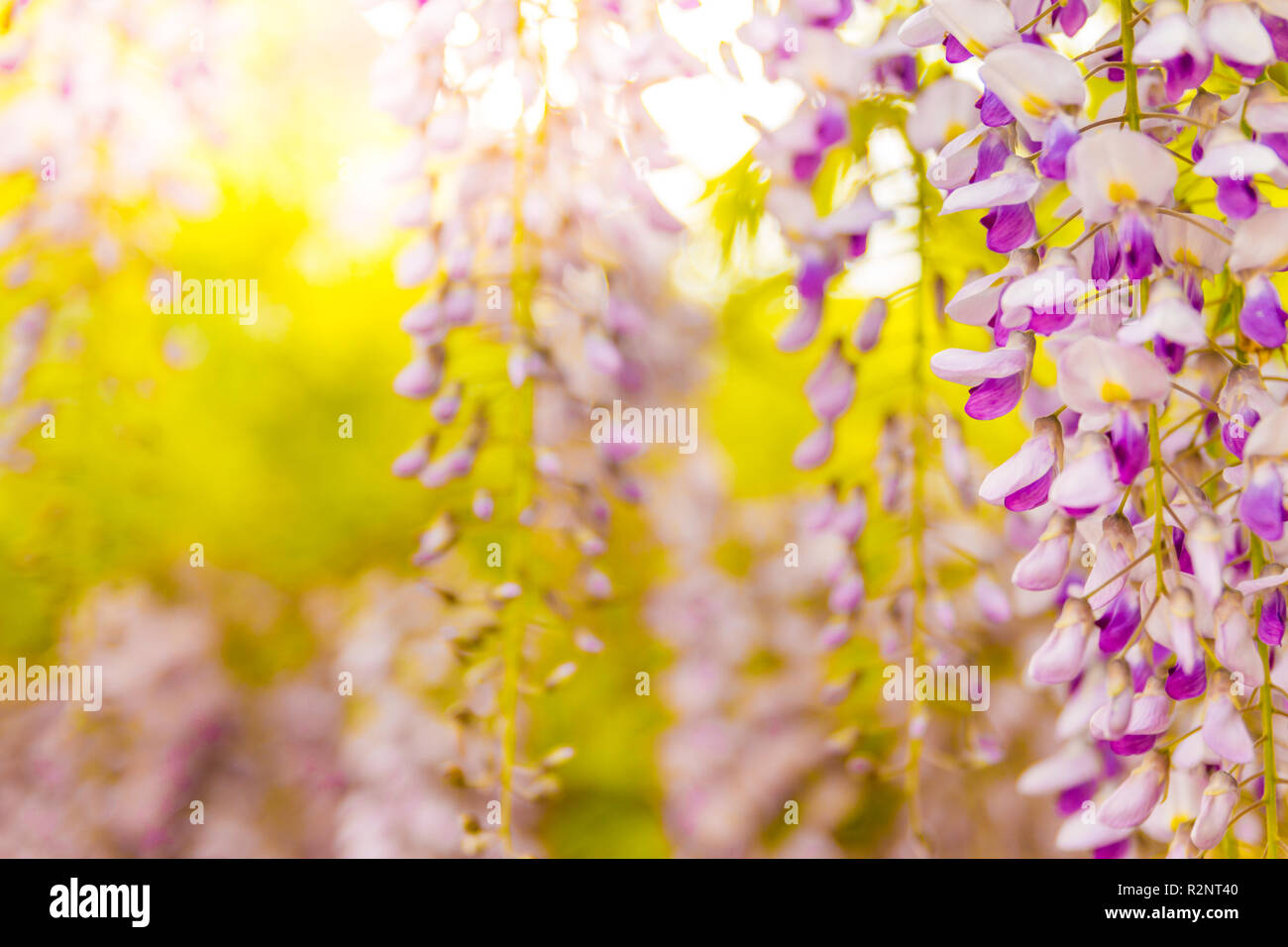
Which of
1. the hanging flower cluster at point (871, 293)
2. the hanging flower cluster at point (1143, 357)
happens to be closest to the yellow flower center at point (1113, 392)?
the hanging flower cluster at point (1143, 357)

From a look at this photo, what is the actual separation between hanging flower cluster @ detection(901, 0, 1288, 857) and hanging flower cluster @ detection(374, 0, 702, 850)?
0.34m

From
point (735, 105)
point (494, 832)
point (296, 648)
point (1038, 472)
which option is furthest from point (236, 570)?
point (1038, 472)

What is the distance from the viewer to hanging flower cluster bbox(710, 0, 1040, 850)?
0.77m

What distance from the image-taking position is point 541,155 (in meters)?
0.84

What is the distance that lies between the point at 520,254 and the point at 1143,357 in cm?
55

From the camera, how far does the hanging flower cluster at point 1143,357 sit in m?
0.46

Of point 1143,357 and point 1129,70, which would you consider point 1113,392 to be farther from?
point 1129,70

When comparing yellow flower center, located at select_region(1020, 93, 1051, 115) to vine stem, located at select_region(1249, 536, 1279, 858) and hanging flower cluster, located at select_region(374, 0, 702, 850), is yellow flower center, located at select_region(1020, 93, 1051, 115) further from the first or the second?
hanging flower cluster, located at select_region(374, 0, 702, 850)

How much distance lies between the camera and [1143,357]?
1.44 feet

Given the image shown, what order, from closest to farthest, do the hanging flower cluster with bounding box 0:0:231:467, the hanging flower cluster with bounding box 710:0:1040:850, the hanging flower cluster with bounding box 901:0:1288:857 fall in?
the hanging flower cluster with bounding box 901:0:1288:857, the hanging flower cluster with bounding box 710:0:1040:850, the hanging flower cluster with bounding box 0:0:231:467

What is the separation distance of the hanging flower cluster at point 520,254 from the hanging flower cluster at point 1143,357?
13.5 inches

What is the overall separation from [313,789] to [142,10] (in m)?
0.96

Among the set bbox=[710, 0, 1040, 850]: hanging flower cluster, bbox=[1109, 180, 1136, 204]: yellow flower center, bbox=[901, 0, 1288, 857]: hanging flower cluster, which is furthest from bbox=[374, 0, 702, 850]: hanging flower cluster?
bbox=[1109, 180, 1136, 204]: yellow flower center
